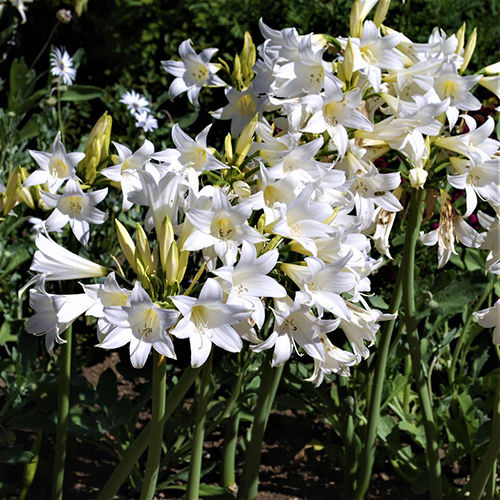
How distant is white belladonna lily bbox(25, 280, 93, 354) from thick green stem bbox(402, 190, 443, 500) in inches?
39.6

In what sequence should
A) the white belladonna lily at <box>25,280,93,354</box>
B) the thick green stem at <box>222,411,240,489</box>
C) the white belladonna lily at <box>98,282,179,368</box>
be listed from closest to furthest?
the white belladonna lily at <box>98,282,179,368</box> < the white belladonna lily at <box>25,280,93,354</box> < the thick green stem at <box>222,411,240,489</box>

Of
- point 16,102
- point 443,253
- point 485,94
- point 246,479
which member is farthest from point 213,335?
point 485,94

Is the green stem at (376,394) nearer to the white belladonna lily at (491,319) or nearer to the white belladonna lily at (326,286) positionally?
the white belladonna lily at (491,319)

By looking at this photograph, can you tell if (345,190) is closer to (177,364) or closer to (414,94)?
(414,94)

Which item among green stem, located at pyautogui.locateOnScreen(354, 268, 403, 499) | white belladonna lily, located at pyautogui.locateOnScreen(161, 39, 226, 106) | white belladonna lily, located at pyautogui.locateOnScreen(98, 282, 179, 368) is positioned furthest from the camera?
green stem, located at pyautogui.locateOnScreen(354, 268, 403, 499)

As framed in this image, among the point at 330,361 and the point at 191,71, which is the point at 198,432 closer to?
the point at 330,361

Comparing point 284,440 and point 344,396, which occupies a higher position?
point 344,396

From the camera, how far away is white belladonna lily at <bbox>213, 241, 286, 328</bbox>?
4.45ft

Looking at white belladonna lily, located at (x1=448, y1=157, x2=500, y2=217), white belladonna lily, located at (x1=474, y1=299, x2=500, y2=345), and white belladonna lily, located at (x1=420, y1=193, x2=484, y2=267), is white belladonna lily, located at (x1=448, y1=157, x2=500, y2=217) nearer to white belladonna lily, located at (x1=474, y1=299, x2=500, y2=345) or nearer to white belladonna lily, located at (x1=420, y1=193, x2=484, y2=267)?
white belladonna lily, located at (x1=420, y1=193, x2=484, y2=267)

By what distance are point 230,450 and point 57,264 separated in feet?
4.51

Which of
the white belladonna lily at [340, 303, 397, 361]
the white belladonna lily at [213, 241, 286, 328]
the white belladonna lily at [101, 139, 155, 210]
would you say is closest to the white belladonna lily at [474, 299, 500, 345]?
the white belladonna lily at [340, 303, 397, 361]

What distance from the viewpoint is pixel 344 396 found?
2773 mm

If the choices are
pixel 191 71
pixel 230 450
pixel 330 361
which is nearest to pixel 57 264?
pixel 330 361

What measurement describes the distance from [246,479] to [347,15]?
8.39 ft
